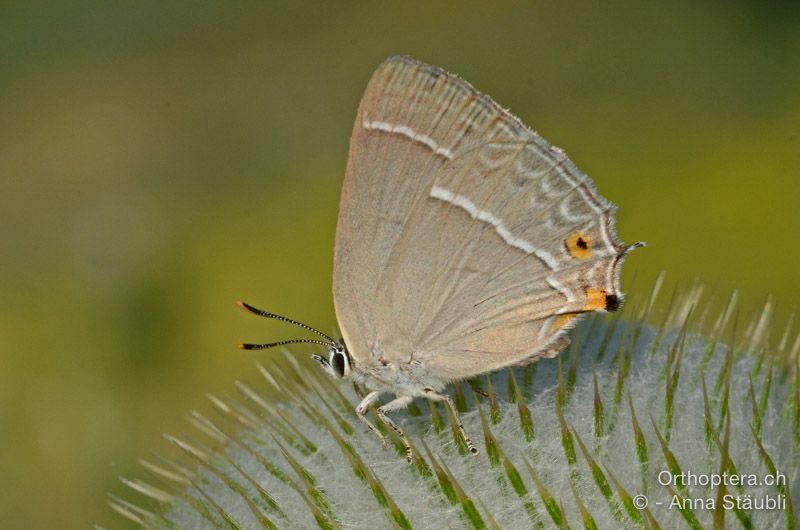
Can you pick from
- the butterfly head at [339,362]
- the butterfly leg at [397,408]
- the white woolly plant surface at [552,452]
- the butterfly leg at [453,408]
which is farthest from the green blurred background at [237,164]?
the butterfly leg at [453,408]

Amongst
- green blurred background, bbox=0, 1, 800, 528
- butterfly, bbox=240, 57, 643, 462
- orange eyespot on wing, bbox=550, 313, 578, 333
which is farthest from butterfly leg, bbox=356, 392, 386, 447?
green blurred background, bbox=0, 1, 800, 528

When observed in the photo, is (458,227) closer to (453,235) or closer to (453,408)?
(453,235)

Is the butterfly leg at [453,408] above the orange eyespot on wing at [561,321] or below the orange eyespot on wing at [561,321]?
below

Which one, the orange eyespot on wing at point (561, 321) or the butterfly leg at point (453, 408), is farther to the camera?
the orange eyespot on wing at point (561, 321)

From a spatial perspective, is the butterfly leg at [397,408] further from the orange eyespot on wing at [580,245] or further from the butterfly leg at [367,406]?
the orange eyespot on wing at [580,245]

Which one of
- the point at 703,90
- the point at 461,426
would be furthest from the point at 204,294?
the point at 703,90

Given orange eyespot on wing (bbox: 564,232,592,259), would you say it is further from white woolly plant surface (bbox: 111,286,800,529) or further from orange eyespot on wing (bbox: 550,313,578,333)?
white woolly plant surface (bbox: 111,286,800,529)
